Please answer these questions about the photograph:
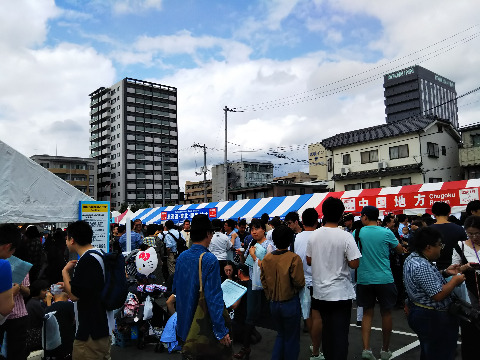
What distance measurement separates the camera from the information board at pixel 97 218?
706 cm

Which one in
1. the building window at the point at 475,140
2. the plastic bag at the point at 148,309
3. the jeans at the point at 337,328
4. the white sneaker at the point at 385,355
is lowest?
the white sneaker at the point at 385,355

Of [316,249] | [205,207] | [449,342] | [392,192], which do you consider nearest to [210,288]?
[316,249]

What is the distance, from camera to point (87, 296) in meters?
3.23

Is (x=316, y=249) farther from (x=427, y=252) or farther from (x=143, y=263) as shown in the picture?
(x=143, y=263)

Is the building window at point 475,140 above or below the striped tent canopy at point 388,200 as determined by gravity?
above

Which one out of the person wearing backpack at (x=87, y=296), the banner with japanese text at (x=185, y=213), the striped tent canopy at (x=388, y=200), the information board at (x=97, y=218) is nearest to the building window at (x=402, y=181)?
the striped tent canopy at (x=388, y=200)

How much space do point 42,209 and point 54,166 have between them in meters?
76.1

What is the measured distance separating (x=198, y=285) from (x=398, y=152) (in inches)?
1221

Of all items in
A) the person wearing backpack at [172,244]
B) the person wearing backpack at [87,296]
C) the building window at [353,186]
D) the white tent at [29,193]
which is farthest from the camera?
the building window at [353,186]

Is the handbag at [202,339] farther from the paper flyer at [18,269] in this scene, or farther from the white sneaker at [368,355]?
the white sneaker at [368,355]

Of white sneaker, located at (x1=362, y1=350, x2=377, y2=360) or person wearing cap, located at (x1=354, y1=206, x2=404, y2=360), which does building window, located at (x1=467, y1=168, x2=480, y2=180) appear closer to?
person wearing cap, located at (x1=354, y1=206, x2=404, y2=360)

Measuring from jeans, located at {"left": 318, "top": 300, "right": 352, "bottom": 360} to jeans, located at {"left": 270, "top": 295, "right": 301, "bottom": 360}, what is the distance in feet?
1.01

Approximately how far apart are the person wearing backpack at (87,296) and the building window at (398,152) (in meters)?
30.9

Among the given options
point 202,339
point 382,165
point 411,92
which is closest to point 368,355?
point 202,339
